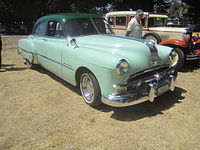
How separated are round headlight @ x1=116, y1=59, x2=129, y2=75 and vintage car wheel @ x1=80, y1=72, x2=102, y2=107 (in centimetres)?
55

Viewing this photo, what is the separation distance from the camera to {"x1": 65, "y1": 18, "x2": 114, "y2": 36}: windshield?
4402 millimetres

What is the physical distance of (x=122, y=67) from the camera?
3.15m

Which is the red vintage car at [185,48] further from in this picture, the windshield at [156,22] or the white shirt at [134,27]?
the windshield at [156,22]

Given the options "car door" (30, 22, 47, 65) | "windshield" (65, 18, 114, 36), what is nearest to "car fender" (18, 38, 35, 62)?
"car door" (30, 22, 47, 65)

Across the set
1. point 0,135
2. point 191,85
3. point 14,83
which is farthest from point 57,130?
point 191,85

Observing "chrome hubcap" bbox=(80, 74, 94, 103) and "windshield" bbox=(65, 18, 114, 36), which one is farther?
"windshield" bbox=(65, 18, 114, 36)

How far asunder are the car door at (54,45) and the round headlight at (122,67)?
1.68 meters

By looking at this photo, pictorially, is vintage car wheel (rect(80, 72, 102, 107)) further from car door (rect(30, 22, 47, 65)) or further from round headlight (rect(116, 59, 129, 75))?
car door (rect(30, 22, 47, 65))

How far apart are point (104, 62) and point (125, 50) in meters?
0.53

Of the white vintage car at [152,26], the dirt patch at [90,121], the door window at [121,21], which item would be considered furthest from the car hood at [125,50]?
the door window at [121,21]

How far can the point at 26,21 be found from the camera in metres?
27.7

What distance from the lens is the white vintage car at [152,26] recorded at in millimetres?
8354

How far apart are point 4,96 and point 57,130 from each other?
208cm

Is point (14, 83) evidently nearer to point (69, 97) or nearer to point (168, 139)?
point (69, 97)
